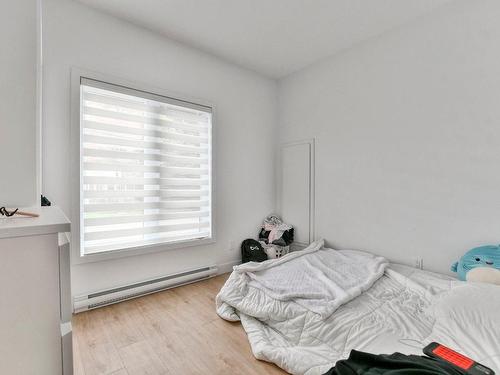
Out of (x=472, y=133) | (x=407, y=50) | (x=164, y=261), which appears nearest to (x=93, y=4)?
(x=164, y=261)

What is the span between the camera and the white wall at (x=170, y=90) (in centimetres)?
214

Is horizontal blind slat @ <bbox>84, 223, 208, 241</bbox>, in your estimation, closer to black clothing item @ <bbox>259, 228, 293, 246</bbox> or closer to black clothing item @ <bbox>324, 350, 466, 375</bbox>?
black clothing item @ <bbox>259, 228, 293, 246</bbox>

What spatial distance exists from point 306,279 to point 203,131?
2.02 meters

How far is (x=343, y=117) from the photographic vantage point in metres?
3.05

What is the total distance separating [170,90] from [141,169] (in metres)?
0.94

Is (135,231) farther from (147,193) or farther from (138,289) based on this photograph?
(138,289)

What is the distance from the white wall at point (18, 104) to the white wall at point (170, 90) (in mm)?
1127

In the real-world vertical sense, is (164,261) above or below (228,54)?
below

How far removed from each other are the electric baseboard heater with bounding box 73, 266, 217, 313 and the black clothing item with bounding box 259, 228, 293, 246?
83cm

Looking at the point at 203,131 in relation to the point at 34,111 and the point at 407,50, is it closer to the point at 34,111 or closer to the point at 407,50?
the point at 34,111

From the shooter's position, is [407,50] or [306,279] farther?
[407,50]

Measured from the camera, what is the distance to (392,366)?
80 centimetres

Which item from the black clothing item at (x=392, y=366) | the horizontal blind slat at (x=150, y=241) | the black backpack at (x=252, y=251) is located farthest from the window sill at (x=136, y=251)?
the black clothing item at (x=392, y=366)

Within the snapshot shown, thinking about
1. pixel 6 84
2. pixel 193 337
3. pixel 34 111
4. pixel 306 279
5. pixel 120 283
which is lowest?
pixel 193 337
